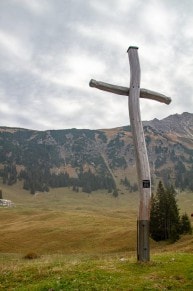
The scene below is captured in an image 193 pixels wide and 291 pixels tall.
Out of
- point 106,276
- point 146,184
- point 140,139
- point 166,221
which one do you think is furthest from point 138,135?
point 166,221

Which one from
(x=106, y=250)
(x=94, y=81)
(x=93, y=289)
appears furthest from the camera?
(x=106, y=250)

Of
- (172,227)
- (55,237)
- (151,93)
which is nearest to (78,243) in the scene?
(55,237)

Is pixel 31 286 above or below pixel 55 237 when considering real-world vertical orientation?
above

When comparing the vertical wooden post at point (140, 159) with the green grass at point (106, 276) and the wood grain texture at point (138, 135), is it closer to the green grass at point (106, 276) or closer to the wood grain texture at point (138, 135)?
the wood grain texture at point (138, 135)

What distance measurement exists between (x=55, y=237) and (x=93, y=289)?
69951 millimetres

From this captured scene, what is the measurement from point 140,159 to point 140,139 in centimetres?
94

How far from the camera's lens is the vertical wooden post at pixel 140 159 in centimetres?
1573

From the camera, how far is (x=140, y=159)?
53.9 ft

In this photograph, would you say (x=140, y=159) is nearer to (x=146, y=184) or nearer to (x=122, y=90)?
(x=146, y=184)

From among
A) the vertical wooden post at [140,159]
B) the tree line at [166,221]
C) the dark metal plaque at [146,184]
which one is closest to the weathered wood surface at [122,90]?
the vertical wooden post at [140,159]

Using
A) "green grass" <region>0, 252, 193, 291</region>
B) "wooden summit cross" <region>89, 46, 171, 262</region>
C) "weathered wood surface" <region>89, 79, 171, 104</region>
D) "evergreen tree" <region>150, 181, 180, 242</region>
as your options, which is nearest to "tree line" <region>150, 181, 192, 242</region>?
"evergreen tree" <region>150, 181, 180, 242</region>

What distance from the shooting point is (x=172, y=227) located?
72.0 m

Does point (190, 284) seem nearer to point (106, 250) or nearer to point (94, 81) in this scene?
point (94, 81)

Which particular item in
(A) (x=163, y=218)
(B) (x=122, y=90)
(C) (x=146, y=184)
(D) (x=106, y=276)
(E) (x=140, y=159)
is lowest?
(A) (x=163, y=218)
